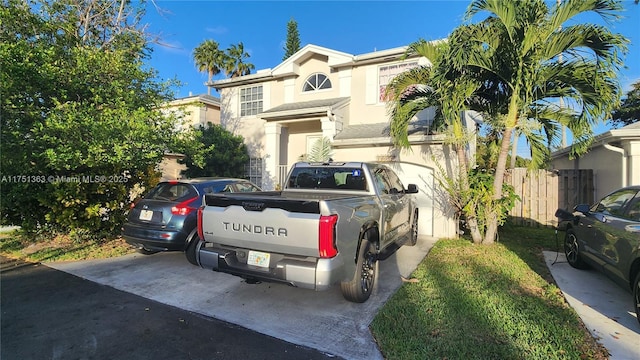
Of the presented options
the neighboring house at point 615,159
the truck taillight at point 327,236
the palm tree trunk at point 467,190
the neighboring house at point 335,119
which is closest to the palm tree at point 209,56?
the neighboring house at point 335,119

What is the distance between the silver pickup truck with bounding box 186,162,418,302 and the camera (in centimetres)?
362

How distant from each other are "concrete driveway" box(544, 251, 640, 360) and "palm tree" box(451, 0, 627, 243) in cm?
269

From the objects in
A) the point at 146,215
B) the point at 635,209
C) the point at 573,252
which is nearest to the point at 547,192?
the point at 573,252

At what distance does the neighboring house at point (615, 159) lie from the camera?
7371 mm

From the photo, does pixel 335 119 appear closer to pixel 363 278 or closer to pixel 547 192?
pixel 547 192

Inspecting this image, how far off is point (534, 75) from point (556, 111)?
5.00ft

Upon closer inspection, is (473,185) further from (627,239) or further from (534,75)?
(627,239)

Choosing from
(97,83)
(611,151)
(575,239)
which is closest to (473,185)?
(575,239)

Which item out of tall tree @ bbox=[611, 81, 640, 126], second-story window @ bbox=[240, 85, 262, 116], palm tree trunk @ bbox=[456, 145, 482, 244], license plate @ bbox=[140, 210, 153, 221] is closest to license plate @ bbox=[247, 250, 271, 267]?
license plate @ bbox=[140, 210, 153, 221]

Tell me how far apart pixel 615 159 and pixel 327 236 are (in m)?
8.76

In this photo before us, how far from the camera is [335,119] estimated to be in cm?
1086

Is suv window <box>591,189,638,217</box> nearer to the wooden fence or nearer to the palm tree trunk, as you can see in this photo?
the palm tree trunk

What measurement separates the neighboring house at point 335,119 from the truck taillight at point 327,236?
5.48 meters

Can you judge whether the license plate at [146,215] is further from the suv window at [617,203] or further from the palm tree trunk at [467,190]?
the suv window at [617,203]
